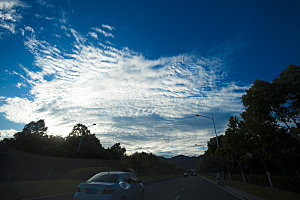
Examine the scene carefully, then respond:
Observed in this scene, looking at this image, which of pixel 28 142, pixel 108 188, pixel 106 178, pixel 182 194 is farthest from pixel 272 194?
pixel 28 142

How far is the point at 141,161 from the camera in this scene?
7875cm

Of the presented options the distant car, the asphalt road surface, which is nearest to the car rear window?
the distant car

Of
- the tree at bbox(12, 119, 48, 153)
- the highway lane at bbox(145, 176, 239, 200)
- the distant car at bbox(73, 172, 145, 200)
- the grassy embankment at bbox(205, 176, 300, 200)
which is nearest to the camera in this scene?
the distant car at bbox(73, 172, 145, 200)

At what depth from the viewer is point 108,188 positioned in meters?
6.68

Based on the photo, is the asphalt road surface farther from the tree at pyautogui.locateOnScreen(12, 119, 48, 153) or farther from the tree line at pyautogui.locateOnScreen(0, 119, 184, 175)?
the tree at pyautogui.locateOnScreen(12, 119, 48, 153)

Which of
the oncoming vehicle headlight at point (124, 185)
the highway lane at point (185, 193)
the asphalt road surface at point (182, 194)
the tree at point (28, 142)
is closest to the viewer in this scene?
the oncoming vehicle headlight at point (124, 185)

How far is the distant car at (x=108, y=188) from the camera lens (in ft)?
21.4

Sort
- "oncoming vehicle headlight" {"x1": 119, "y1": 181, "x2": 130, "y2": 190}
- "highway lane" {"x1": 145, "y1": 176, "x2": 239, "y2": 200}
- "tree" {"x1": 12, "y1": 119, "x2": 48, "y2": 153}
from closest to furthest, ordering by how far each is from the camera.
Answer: "oncoming vehicle headlight" {"x1": 119, "y1": 181, "x2": 130, "y2": 190}
"highway lane" {"x1": 145, "y1": 176, "x2": 239, "y2": 200}
"tree" {"x1": 12, "y1": 119, "x2": 48, "y2": 153}

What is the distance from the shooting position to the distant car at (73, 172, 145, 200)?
6.54 m

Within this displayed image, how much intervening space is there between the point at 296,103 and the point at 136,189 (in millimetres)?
11602

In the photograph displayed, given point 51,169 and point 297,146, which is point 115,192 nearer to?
point 297,146

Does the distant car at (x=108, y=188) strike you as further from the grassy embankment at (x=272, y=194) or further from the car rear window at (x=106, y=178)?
the grassy embankment at (x=272, y=194)

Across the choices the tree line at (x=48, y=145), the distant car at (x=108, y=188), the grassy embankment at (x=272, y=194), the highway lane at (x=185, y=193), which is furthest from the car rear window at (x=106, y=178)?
the tree line at (x=48, y=145)

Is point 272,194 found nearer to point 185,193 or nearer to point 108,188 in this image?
point 185,193
